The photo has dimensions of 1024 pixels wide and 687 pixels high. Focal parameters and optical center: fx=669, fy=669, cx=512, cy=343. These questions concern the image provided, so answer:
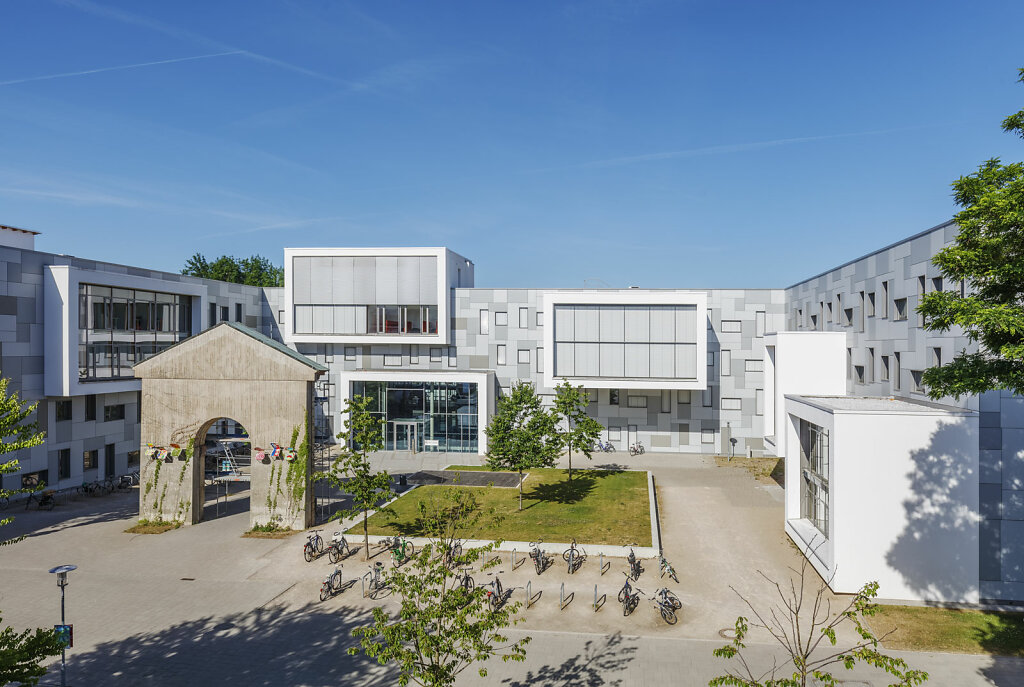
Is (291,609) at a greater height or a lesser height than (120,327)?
lesser

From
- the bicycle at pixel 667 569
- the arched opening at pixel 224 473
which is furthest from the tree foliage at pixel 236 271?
the bicycle at pixel 667 569

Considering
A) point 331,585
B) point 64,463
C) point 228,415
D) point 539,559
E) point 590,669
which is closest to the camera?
point 590,669

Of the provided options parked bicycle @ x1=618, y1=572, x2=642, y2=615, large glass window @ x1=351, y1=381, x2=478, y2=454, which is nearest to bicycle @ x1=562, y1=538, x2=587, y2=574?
parked bicycle @ x1=618, y1=572, x2=642, y2=615

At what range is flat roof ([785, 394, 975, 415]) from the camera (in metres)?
17.9

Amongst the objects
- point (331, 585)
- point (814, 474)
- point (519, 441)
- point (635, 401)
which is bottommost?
point (331, 585)

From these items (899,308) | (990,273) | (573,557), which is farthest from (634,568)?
(899,308)

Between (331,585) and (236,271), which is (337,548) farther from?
(236,271)

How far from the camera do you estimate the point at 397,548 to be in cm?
2042

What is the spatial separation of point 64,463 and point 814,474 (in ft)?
109

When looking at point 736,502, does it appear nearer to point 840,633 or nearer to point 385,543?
point 840,633

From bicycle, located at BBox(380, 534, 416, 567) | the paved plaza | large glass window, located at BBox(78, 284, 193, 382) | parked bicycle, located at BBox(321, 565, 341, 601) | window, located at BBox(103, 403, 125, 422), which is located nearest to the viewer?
the paved plaza

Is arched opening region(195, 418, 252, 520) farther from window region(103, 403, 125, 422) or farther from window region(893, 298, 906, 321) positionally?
window region(893, 298, 906, 321)

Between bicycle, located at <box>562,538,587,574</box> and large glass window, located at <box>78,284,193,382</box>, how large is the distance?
25.0 m

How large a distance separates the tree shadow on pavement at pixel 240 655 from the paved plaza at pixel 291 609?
0.14ft
